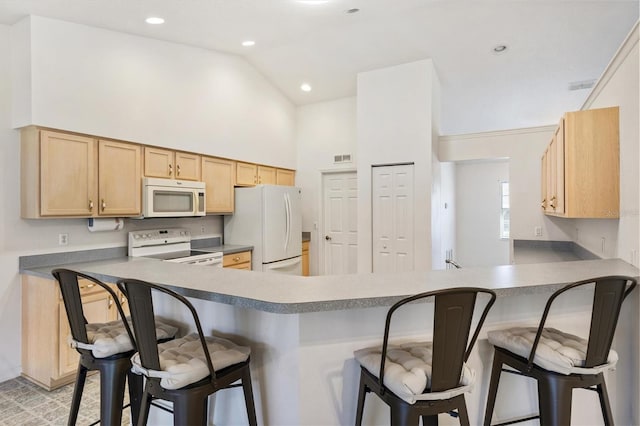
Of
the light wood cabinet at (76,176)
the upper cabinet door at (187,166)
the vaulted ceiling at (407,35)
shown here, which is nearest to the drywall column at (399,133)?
the vaulted ceiling at (407,35)

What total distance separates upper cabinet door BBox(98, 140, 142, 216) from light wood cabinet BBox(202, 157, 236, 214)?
934 mm

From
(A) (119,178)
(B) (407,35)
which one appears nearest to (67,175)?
(A) (119,178)

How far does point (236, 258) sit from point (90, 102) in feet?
7.57

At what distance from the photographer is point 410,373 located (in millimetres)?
1253

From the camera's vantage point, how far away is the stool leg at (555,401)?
1.41m

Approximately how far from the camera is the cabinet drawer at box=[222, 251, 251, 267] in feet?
14.3

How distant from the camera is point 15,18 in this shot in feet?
9.59

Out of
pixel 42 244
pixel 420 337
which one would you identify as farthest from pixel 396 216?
pixel 42 244

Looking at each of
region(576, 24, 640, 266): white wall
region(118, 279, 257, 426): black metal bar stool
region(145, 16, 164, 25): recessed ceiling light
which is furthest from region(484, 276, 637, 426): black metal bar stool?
region(145, 16, 164, 25): recessed ceiling light

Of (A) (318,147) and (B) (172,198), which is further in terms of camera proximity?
(A) (318,147)

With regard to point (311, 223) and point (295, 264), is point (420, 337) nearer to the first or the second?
point (295, 264)

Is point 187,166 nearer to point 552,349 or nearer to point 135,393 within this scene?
point 135,393

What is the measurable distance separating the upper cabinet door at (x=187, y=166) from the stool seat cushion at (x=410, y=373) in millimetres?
3325

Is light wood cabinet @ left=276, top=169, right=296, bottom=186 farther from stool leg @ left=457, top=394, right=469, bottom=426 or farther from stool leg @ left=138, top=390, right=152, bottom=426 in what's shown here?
stool leg @ left=457, top=394, right=469, bottom=426
